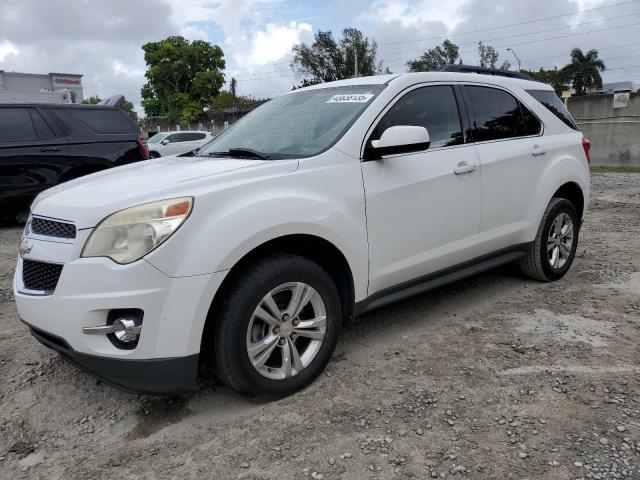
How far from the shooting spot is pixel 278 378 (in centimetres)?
274

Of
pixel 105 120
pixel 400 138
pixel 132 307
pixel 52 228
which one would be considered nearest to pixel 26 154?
pixel 105 120

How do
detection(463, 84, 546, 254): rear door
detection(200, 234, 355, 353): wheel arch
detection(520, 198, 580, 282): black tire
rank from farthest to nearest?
1. detection(520, 198, 580, 282): black tire
2. detection(463, 84, 546, 254): rear door
3. detection(200, 234, 355, 353): wheel arch

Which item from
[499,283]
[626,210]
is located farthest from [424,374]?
[626,210]

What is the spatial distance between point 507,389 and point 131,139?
687 centimetres

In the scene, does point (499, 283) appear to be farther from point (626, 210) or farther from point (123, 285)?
point (626, 210)

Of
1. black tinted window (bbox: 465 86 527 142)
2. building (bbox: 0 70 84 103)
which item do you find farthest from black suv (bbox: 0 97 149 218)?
black tinted window (bbox: 465 86 527 142)

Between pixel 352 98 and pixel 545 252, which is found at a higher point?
pixel 352 98

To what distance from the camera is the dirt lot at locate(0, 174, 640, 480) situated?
2289 millimetres

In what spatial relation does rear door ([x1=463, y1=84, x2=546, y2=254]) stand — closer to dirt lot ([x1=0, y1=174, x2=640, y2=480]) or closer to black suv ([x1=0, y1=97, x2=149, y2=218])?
dirt lot ([x1=0, y1=174, x2=640, y2=480])

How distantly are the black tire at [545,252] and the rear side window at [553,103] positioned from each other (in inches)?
28.3

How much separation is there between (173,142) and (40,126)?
42.1 ft

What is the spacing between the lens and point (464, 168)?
355cm

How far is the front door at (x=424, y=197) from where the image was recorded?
3100 millimetres

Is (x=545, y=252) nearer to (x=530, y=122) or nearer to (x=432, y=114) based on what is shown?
(x=530, y=122)
